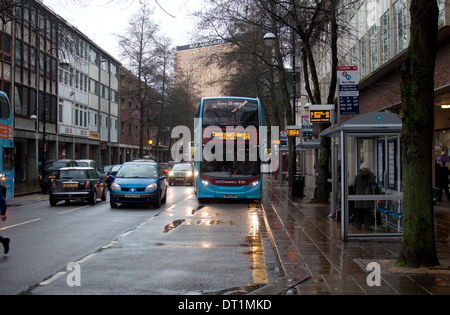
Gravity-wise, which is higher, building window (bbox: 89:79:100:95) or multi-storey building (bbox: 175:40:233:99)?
building window (bbox: 89:79:100:95)

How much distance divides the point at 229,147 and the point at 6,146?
8956 millimetres

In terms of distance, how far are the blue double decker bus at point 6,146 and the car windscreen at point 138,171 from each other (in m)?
4.52

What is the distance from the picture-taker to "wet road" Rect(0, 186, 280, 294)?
5.98 metres

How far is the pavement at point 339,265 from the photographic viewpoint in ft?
18.5

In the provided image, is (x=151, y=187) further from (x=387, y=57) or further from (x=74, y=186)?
(x=387, y=57)

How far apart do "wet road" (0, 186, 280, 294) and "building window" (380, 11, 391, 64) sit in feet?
33.3

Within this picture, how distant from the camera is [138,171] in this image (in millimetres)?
17578

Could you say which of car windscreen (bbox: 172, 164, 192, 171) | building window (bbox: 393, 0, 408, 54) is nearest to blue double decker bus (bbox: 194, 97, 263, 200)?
building window (bbox: 393, 0, 408, 54)

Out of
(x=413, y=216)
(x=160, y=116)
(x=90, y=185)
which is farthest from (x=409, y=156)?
(x=160, y=116)

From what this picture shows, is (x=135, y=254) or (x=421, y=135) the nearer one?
(x=421, y=135)

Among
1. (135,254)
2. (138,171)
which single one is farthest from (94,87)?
(135,254)

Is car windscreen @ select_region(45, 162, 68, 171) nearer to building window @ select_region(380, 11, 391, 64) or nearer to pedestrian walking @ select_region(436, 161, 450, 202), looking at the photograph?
building window @ select_region(380, 11, 391, 64)

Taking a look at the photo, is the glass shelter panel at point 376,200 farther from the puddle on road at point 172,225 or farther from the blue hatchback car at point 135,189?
the blue hatchback car at point 135,189
